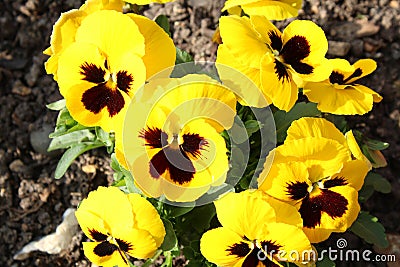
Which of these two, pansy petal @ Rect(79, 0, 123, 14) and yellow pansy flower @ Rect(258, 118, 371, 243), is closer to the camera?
yellow pansy flower @ Rect(258, 118, 371, 243)

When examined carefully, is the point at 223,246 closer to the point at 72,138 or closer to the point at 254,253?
the point at 254,253

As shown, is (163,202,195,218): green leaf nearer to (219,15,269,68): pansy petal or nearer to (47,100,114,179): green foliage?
(47,100,114,179): green foliage

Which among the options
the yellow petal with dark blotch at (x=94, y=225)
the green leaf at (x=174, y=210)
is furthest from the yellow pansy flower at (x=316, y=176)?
the yellow petal with dark blotch at (x=94, y=225)

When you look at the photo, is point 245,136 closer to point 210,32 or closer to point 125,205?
point 125,205

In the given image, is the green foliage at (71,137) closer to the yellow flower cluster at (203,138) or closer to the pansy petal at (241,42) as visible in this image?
the yellow flower cluster at (203,138)

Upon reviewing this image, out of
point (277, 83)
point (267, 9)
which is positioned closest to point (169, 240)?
point (277, 83)

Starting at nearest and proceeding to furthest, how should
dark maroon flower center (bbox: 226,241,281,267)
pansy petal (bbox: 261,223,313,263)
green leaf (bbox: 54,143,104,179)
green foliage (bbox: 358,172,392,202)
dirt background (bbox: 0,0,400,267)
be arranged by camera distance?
1. pansy petal (bbox: 261,223,313,263)
2. dark maroon flower center (bbox: 226,241,281,267)
3. green leaf (bbox: 54,143,104,179)
4. green foliage (bbox: 358,172,392,202)
5. dirt background (bbox: 0,0,400,267)

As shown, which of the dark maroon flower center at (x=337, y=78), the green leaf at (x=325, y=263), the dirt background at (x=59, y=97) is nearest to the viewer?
the dark maroon flower center at (x=337, y=78)

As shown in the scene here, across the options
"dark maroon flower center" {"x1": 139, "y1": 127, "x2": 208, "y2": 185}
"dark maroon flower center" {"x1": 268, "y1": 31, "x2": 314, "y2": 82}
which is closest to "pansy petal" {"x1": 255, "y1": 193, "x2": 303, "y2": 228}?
"dark maroon flower center" {"x1": 139, "y1": 127, "x2": 208, "y2": 185}
